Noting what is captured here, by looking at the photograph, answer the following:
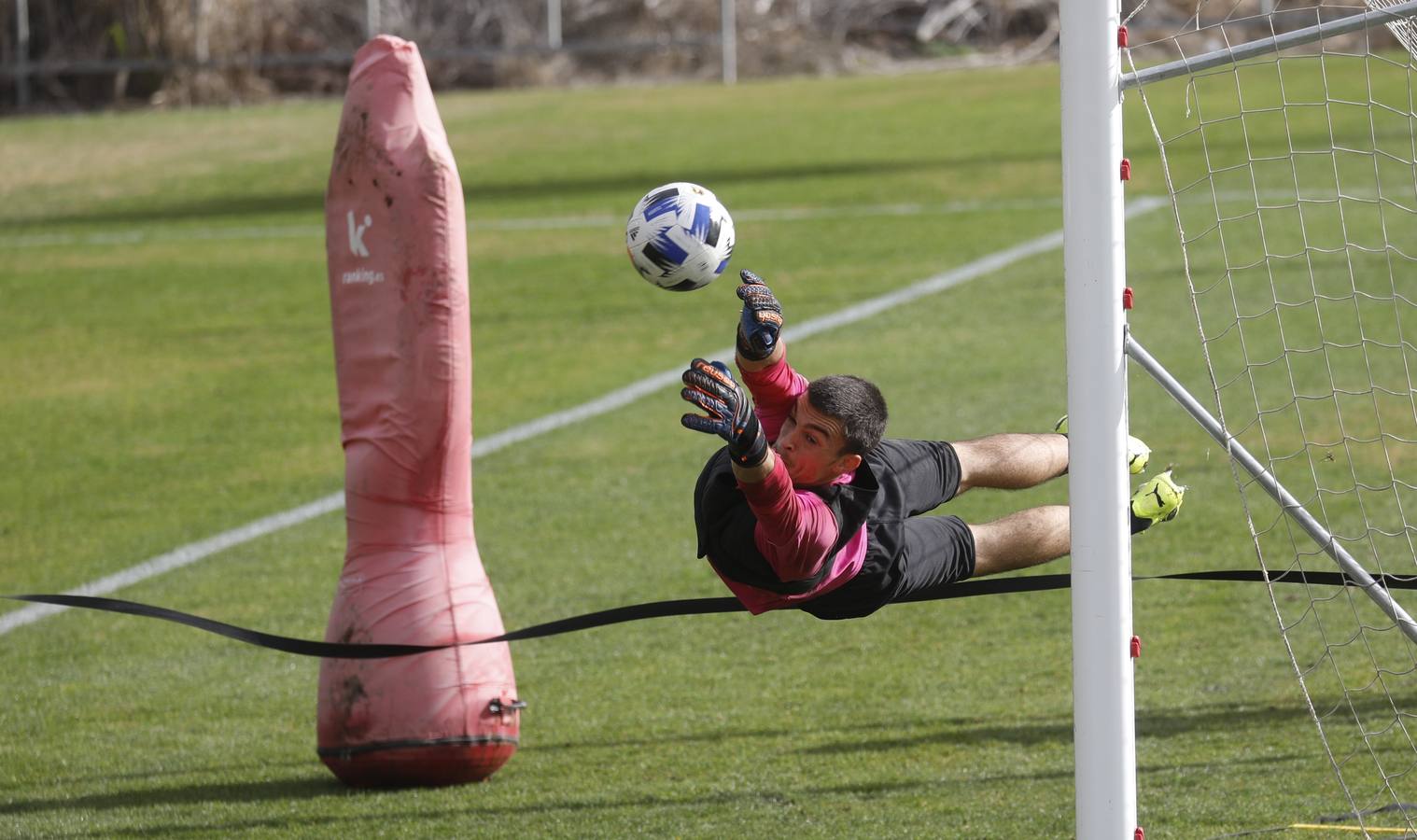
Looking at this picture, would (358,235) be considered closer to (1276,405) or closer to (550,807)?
(550,807)

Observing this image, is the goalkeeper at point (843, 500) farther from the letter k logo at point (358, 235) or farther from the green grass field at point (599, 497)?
the letter k logo at point (358, 235)

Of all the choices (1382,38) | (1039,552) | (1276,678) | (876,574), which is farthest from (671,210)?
(1382,38)

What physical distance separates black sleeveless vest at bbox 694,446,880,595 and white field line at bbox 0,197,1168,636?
4.69 m

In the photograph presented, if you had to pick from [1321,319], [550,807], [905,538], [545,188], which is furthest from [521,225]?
[905,538]

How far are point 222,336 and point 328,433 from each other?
3.14 m

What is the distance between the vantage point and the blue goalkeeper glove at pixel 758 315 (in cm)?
509

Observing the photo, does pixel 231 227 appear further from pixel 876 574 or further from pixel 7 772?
pixel 876 574

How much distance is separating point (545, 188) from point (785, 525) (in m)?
15.0

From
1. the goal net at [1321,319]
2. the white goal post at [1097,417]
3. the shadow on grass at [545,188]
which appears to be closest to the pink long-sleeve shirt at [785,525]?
the white goal post at [1097,417]

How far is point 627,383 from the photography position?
498 inches

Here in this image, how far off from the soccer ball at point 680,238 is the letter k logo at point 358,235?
1.41 meters

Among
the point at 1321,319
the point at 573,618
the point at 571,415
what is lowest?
the point at 571,415

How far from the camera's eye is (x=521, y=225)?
1777 centimetres

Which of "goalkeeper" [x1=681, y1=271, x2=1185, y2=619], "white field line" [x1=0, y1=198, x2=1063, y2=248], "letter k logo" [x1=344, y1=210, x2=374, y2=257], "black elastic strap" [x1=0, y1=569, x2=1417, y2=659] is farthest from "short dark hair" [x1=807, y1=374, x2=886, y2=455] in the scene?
"white field line" [x1=0, y1=198, x2=1063, y2=248]
